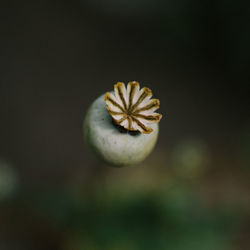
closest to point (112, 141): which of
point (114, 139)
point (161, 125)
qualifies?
point (114, 139)

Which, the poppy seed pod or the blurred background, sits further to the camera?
the blurred background

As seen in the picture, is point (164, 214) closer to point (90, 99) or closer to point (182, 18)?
point (90, 99)

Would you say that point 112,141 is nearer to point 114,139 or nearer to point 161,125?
point 114,139

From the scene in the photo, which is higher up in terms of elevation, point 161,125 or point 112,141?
point 161,125

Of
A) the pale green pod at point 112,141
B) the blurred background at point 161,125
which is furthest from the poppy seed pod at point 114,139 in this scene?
the blurred background at point 161,125

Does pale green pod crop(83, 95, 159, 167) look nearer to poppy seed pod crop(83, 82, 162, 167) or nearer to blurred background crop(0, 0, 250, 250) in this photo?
poppy seed pod crop(83, 82, 162, 167)

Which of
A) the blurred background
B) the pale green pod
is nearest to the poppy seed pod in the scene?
the pale green pod

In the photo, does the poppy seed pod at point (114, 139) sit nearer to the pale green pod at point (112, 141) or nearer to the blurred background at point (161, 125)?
the pale green pod at point (112, 141)

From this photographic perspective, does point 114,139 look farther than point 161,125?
No
